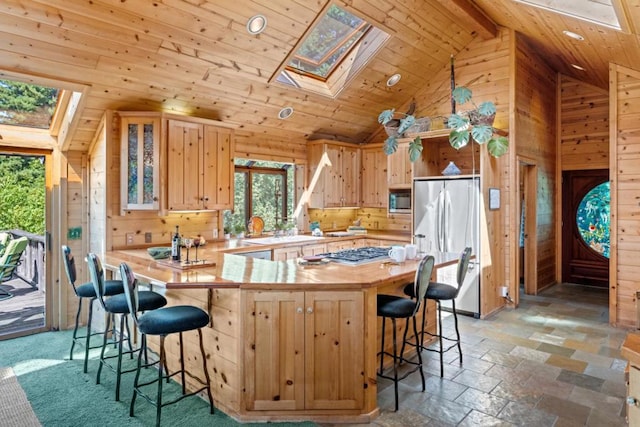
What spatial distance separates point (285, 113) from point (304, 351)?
3.49 m

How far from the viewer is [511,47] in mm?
5297

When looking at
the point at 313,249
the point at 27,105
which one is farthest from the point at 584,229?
the point at 27,105

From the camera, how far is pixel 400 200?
6047mm

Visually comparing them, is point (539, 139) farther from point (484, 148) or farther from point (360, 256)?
point (360, 256)

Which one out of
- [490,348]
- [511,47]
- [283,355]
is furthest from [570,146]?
[283,355]

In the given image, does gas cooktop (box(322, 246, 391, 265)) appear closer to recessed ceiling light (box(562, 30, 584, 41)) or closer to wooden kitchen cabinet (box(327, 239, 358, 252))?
wooden kitchen cabinet (box(327, 239, 358, 252))

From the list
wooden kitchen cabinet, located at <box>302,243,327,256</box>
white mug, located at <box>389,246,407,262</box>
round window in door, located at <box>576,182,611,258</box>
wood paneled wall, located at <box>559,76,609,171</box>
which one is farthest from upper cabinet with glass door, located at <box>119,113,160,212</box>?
round window in door, located at <box>576,182,611,258</box>

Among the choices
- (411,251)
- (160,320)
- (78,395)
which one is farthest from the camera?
(411,251)

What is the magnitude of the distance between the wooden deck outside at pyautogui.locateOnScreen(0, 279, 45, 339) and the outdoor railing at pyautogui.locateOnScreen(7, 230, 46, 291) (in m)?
0.09

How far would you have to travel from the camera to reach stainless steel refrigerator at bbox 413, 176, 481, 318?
4973 mm

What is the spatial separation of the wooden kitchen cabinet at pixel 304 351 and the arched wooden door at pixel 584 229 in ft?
19.1

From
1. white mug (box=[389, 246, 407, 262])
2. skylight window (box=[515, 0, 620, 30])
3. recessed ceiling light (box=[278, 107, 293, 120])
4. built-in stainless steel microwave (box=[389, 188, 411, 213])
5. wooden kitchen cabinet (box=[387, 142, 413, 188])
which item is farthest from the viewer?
built-in stainless steel microwave (box=[389, 188, 411, 213])

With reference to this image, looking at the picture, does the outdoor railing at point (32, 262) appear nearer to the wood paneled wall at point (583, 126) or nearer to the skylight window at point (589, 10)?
the skylight window at point (589, 10)

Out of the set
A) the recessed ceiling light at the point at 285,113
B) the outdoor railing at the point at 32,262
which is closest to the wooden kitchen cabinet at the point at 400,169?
the recessed ceiling light at the point at 285,113
